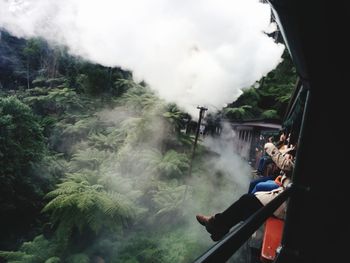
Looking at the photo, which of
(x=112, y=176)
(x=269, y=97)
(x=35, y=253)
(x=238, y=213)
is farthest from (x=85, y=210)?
(x=269, y=97)

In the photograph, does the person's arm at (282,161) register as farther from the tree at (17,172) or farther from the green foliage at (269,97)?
the tree at (17,172)

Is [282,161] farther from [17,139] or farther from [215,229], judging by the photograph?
[17,139]

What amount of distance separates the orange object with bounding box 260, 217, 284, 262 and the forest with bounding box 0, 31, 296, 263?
16.4ft

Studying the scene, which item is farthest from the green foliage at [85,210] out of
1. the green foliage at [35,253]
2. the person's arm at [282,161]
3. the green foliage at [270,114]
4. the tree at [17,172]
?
the green foliage at [270,114]

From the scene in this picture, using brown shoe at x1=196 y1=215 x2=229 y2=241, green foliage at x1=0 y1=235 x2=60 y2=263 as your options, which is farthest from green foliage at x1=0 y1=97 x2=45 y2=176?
brown shoe at x1=196 y1=215 x2=229 y2=241

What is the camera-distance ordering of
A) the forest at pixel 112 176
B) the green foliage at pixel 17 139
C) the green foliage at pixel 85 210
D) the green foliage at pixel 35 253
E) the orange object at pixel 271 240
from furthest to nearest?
the green foliage at pixel 17 139
the forest at pixel 112 176
the green foliage at pixel 85 210
the green foliage at pixel 35 253
the orange object at pixel 271 240

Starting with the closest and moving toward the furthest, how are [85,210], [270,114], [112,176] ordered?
1. [85,210]
2. [112,176]
3. [270,114]

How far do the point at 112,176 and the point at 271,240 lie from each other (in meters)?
7.34

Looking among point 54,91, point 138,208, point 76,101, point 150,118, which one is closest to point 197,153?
point 150,118

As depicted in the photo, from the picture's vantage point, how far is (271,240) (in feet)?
7.64

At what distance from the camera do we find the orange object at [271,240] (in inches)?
88.7

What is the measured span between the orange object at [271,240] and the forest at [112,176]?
5.01m

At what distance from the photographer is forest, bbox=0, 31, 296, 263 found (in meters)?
7.41

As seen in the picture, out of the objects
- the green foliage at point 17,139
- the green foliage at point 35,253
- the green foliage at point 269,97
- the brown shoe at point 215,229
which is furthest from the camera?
the green foliage at point 269,97
